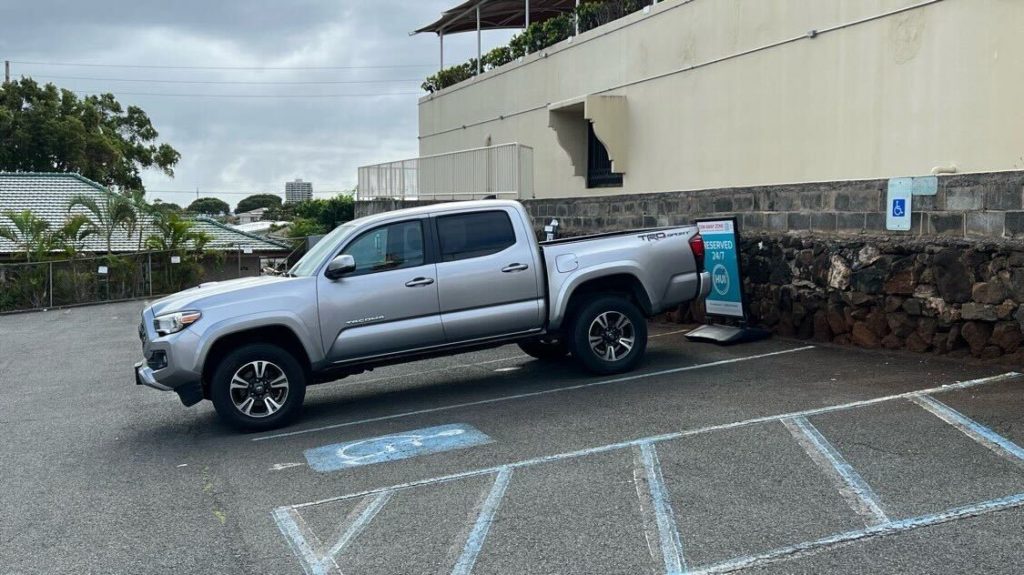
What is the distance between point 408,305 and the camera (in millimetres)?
9344

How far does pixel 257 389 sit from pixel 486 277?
2.48 metres

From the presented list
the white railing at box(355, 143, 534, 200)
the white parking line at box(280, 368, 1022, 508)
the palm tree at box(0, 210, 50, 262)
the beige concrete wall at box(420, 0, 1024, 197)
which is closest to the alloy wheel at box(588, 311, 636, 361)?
the white parking line at box(280, 368, 1022, 508)

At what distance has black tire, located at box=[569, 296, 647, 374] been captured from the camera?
1010cm

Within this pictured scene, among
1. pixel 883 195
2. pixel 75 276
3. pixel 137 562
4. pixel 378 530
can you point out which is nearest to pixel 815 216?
pixel 883 195

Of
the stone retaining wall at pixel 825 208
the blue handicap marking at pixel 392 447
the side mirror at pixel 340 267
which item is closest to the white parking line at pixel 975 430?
the stone retaining wall at pixel 825 208

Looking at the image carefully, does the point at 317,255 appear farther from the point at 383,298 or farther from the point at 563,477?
the point at 563,477

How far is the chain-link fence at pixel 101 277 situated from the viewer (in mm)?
30844

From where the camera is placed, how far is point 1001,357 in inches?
366

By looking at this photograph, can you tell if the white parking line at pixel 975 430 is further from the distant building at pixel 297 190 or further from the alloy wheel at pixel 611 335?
the distant building at pixel 297 190

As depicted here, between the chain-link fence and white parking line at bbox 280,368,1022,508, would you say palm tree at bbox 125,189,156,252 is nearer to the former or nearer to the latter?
the chain-link fence

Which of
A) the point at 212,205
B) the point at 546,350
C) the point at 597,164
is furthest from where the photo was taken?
the point at 212,205

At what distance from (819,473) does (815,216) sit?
229 inches

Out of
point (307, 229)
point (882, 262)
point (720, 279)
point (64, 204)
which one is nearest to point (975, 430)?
point (882, 262)

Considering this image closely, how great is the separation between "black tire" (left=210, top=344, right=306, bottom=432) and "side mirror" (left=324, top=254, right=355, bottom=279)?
852 millimetres
